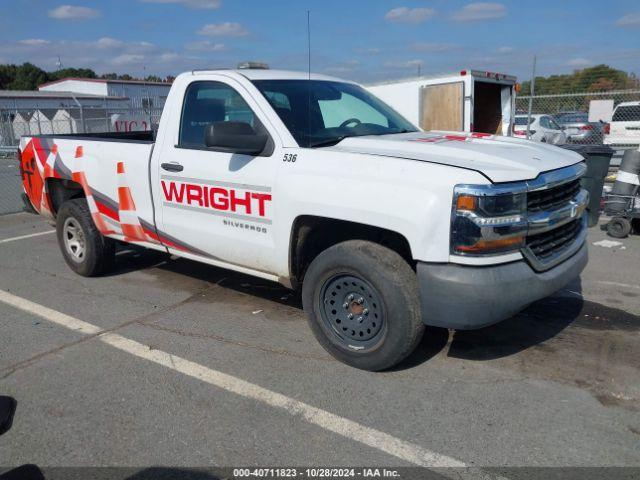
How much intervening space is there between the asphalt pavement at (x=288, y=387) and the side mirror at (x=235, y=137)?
4.91 feet

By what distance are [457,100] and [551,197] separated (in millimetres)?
7816

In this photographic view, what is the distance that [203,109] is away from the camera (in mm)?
4738

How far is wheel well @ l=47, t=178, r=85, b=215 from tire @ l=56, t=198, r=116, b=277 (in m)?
0.20

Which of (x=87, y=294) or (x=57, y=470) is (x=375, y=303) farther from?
(x=87, y=294)

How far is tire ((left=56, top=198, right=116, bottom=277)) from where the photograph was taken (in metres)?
5.80

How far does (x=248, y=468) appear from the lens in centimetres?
287

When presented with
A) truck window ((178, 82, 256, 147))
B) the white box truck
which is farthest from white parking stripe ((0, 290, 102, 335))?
the white box truck

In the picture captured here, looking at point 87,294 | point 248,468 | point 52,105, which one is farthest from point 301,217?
point 52,105

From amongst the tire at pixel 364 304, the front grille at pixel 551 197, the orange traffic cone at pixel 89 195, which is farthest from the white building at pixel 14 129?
the front grille at pixel 551 197

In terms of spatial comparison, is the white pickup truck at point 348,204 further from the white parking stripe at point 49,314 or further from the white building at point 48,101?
the white building at point 48,101

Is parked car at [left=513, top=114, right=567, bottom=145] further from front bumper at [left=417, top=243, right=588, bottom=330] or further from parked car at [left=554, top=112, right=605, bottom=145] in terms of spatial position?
front bumper at [left=417, top=243, right=588, bottom=330]

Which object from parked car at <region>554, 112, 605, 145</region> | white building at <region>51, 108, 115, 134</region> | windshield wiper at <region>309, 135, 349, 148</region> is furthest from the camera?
white building at <region>51, 108, 115, 134</region>

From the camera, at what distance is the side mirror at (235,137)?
3908 millimetres

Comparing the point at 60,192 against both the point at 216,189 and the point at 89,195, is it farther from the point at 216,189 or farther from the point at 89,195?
the point at 216,189
